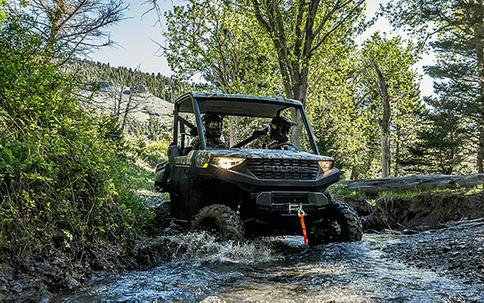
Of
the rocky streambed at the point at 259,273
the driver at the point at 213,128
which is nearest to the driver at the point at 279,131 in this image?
the driver at the point at 213,128

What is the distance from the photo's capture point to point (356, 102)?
1544 inches

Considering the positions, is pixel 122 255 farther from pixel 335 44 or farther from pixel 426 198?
pixel 335 44

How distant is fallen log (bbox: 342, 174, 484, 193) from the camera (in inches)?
463

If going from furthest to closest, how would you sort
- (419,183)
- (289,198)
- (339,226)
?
(419,183) < (339,226) < (289,198)

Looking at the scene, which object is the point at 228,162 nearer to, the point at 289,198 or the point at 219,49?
the point at 289,198

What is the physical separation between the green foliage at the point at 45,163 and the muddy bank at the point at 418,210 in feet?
21.8

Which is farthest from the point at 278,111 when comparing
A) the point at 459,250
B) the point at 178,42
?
the point at 178,42

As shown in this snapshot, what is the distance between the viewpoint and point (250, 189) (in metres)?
5.46

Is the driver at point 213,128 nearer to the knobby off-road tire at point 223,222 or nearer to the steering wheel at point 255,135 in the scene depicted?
the steering wheel at point 255,135

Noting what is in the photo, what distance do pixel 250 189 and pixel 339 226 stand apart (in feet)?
6.22

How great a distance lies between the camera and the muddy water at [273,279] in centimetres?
351

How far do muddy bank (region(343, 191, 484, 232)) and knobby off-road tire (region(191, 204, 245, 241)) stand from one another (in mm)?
5358

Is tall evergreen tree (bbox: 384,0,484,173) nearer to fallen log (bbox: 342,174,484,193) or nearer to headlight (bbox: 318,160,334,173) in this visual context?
fallen log (bbox: 342,174,484,193)

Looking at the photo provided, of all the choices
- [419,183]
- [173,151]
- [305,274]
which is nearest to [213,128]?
[173,151]
